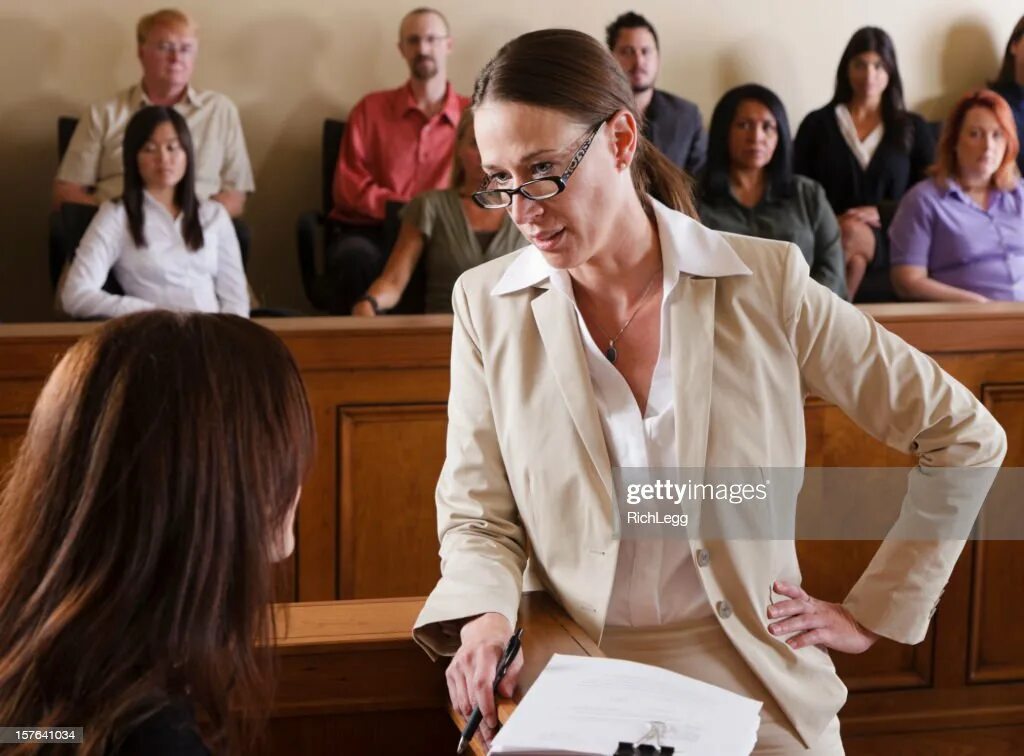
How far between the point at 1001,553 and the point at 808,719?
122cm

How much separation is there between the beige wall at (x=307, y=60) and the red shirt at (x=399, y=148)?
1.33 ft

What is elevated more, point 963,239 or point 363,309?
point 963,239

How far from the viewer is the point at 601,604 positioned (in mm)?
1526

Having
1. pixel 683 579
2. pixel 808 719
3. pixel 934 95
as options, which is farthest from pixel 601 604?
pixel 934 95

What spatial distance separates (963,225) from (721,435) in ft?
10.1

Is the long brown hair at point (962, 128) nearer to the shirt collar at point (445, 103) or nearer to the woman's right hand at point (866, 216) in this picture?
the woman's right hand at point (866, 216)

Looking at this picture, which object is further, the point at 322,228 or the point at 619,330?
the point at 322,228

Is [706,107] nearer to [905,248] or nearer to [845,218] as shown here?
[845,218]

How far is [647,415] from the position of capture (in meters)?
1.57

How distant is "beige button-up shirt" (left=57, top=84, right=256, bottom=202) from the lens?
4.90 meters

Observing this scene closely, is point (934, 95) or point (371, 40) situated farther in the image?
point (934, 95)

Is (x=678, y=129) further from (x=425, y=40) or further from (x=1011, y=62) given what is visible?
(x=1011, y=62)

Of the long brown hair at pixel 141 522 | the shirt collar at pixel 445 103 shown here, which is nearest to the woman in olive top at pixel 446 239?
the shirt collar at pixel 445 103

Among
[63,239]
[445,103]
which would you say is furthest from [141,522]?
[445,103]
